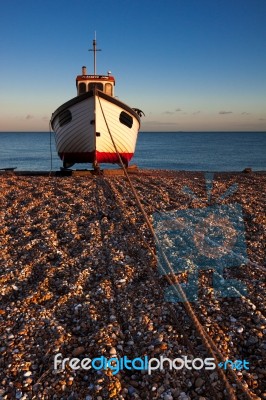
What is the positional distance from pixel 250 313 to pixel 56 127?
17.5m

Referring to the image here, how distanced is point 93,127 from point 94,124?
181 mm

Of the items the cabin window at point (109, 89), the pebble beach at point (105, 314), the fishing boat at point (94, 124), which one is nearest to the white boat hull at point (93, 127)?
the fishing boat at point (94, 124)

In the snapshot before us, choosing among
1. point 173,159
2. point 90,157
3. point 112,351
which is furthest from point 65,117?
point 173,159

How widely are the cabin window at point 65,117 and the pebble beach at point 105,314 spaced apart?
934cm

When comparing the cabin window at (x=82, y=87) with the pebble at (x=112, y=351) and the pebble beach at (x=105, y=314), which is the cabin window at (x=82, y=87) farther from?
the pebble at (x=112, y=351)

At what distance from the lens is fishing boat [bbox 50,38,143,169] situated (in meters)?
16.7

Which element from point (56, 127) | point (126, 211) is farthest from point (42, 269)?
point (56, 127)

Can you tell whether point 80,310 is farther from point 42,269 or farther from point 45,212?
point 45,212

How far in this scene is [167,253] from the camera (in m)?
7.29

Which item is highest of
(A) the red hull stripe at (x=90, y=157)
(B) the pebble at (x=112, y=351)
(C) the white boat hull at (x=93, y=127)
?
(C) the white boat hull at (x=93, y=127)

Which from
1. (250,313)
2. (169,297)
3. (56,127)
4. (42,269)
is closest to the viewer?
(250,313)

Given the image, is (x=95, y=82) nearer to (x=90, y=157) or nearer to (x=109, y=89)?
(x=109, y=89)

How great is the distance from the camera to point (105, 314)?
4.96 meters

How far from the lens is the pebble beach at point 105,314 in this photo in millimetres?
3725
